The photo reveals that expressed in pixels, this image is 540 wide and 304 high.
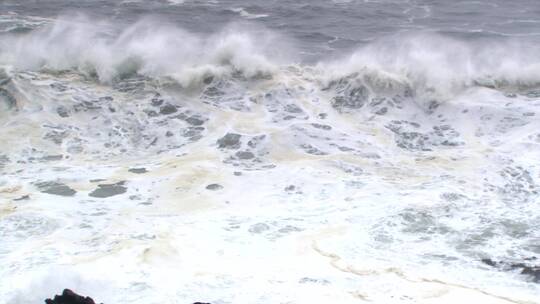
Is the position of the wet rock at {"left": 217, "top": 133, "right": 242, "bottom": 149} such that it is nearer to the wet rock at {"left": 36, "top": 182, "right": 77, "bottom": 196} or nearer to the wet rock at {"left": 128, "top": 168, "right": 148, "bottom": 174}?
the wet rock at {"left": 128, "top": 168, "right": 148, "bottom": 174}

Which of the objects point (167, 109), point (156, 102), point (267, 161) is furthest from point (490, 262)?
point (156, 102)

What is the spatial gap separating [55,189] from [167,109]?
4657 millimetres

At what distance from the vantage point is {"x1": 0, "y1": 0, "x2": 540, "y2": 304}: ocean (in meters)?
9.98

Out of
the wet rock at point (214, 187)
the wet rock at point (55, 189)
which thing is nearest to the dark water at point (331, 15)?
the wet rock at point (214, 187)

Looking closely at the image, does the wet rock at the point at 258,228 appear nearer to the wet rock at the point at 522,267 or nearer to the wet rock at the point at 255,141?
the wet rock at the point at 522,267

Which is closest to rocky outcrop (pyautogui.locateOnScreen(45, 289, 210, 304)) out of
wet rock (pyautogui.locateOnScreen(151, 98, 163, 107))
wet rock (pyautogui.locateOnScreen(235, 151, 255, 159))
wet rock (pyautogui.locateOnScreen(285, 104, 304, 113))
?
wet rock (pyautogui.locateOnScreen(235, 151, 255, 159))

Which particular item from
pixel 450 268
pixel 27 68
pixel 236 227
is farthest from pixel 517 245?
pixel 27 68

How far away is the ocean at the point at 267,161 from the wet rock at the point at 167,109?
0.49 feet

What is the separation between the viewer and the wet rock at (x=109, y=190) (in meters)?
12.9

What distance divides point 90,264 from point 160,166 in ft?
14.0

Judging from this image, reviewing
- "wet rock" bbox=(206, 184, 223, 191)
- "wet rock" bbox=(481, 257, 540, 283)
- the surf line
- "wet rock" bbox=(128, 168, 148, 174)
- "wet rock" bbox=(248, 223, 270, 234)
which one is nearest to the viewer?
the surf line

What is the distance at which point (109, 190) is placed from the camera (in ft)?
42.9

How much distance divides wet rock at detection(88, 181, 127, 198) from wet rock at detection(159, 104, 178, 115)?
149 inches

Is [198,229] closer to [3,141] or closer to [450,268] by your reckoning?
[450,268]
